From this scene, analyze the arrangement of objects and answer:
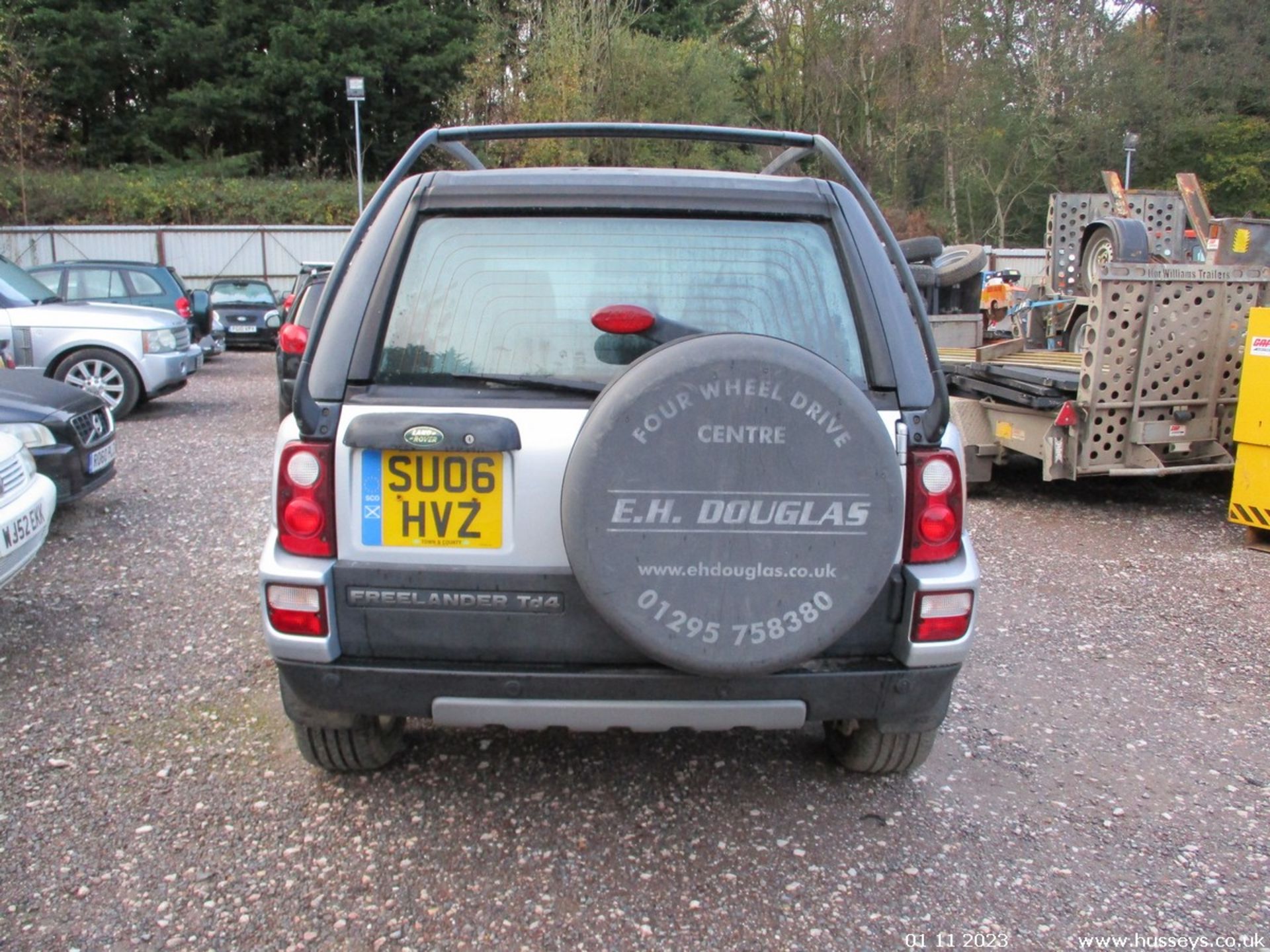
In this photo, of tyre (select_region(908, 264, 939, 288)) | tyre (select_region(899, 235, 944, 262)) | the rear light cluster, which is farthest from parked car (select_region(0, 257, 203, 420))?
tyre (select_region(899, 235, 944, 262))

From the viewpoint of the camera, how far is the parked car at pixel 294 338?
888 centimetres

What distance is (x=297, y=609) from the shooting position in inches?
108

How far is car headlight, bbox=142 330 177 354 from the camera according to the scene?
1102cm

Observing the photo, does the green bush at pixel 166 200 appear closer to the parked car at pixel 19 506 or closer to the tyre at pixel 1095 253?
the tyre at pixel 1095 253

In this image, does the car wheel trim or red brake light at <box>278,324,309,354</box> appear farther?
the car wheel trim

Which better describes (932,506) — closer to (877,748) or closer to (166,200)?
(877,748)

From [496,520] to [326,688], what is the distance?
68 cm

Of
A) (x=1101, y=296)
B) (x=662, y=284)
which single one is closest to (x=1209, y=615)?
(x=1101, y=296)

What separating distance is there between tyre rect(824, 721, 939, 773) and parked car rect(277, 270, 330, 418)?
6042mm

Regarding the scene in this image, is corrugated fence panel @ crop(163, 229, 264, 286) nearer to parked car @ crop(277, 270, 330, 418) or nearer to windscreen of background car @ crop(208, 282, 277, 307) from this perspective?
windscreen of background car @ crop(208, 282, 277, 307)

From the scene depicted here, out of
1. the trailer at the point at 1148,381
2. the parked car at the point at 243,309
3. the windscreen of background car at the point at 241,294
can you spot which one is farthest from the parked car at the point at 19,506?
the windscreen of background car at the point at 241,294

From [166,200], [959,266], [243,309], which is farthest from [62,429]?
[166,200]

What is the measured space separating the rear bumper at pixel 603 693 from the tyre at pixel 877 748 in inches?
19.4

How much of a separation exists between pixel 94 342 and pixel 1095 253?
1045 cm
